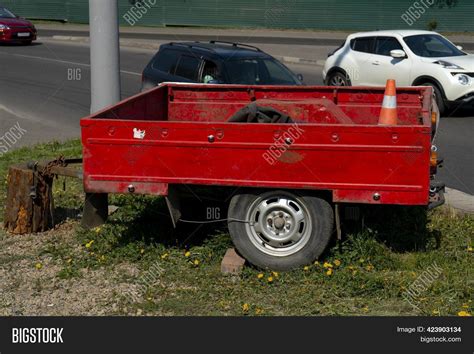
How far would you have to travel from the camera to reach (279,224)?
7312mm

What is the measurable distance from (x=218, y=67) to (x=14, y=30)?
61.4 ft

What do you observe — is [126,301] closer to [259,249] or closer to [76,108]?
[259,249]

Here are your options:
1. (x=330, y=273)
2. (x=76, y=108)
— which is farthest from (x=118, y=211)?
(x=76, y=108)

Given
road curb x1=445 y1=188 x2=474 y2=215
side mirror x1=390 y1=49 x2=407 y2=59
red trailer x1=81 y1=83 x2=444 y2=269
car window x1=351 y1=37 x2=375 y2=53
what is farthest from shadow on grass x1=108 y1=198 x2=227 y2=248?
car window x1=351 y1=37 x2=375 y2=53

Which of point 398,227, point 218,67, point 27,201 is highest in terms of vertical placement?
point 218,67

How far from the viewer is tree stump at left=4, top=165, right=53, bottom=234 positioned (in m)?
8.51

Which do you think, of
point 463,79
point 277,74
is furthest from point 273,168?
point 463,79

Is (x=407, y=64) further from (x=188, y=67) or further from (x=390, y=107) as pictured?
(x=390, y=107)

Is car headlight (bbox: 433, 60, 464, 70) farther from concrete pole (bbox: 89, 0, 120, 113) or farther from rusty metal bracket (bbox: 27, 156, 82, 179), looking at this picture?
rusty metal bracket (bbox: 27, 156, 82, 179)

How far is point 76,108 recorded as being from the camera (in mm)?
17641

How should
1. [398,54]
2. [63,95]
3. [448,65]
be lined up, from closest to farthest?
[448,65] → [398,54] → [63,95]

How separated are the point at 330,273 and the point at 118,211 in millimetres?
2902

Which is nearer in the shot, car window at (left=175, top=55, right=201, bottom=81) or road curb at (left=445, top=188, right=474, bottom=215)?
road curb at (left=445, top=188, right=474, bottom=215)

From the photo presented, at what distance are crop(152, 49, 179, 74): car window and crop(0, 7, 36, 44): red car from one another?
1686 cm
